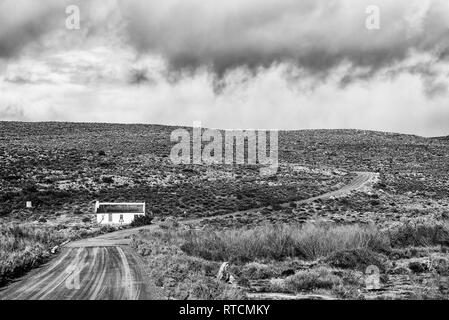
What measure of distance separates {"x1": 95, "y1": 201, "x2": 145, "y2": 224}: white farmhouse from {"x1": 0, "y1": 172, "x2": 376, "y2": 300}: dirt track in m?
25.9

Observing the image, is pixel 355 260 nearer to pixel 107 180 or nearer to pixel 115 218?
pixel 115 218

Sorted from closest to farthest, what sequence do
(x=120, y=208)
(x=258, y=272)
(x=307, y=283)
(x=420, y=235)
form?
1. (x=307, y=283)
2. (x=258, y=272)
3. (x=420, y=235)
4. (x=120, y=208)

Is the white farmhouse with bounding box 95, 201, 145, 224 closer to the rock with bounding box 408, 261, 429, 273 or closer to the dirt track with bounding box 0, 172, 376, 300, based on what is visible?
the dirt track with bounding box 0, 172, 376, 300

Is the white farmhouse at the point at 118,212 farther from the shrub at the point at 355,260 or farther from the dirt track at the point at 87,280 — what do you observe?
the shrub at the point at 355,260

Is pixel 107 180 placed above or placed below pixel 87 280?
above

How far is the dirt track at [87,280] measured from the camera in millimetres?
15250

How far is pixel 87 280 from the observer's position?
18.2m

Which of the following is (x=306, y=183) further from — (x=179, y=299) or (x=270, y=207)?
(x=179, y=299)

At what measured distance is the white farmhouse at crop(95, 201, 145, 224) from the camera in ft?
177

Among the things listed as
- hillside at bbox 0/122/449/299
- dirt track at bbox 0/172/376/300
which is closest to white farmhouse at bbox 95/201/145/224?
hillside at bbox 0/122/449/299

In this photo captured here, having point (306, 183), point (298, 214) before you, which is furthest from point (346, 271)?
point (306, 183)

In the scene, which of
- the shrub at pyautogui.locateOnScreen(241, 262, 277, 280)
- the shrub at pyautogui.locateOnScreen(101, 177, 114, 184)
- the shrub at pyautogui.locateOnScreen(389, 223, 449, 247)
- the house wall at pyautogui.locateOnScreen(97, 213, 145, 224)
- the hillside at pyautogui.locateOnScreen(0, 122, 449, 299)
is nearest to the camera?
the shrub at pyautogui.locateOnScreen(241, 262, 277, 280)

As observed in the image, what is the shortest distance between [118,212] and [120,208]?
1.15 meters

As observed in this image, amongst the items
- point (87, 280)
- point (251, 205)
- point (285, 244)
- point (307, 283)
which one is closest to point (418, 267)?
point (307, 283)
